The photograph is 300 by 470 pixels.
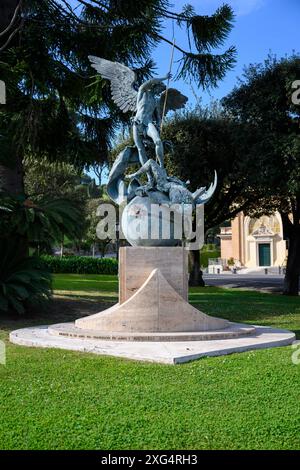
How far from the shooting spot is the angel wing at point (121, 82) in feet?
36.3

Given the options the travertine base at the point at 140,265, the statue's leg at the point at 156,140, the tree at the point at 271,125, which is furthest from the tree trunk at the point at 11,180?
the tree at the point at 271,125

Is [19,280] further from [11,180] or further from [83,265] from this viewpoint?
[83,265]

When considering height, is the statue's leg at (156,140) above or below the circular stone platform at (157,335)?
above

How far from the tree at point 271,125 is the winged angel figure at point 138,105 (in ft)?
23.8

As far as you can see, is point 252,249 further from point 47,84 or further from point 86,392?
point 86,392

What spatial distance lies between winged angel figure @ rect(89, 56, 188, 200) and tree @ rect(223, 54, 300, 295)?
7.26 m

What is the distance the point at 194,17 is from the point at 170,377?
11090mm

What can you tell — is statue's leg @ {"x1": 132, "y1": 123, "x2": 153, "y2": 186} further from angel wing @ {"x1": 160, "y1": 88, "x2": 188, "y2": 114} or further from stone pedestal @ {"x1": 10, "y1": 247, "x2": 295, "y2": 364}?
stone pedestal @ {"x1": 10, "y1": 247, "x2": 295, "y2": 364}

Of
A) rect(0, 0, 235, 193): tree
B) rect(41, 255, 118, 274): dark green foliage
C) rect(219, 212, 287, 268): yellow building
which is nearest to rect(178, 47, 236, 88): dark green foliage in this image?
rect(0, 0, 235, 193): tree

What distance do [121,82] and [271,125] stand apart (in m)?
8.86

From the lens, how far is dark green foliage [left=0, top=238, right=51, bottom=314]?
1152 centimetres

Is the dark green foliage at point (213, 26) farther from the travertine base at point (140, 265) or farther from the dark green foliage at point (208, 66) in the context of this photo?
the travertine base at point (140, 265)

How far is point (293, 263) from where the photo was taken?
70.1ft

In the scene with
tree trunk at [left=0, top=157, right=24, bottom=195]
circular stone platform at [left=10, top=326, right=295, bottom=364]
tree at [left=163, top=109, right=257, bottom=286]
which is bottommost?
circular stone platform at [left=10, top=326, right=295, bottom=364]
